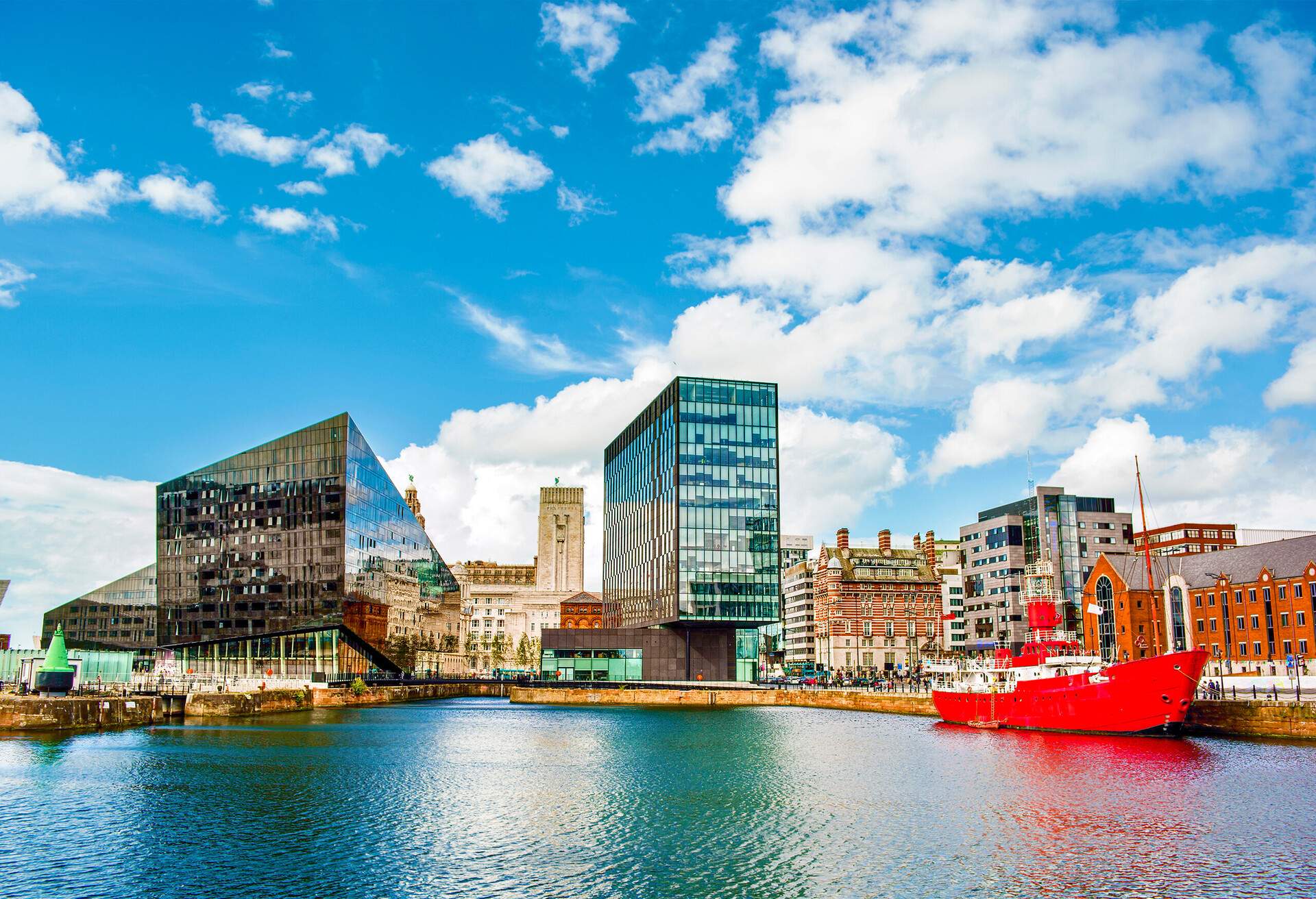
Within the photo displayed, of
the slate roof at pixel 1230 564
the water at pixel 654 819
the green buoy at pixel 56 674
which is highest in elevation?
the slate roof at pixel 1230 564

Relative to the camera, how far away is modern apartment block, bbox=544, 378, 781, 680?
122 metres

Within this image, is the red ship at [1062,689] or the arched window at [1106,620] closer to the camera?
the red ship at [1062,689]

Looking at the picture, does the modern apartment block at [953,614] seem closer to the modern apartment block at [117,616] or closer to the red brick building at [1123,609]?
the red brick building at [1123,609]

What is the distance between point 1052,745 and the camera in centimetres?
6325

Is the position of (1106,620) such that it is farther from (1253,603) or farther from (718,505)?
(718,505)

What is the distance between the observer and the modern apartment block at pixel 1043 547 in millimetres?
160000

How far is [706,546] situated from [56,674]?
229 ft

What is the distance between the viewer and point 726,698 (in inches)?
4451

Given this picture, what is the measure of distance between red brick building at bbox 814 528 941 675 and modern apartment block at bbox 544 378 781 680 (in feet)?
147

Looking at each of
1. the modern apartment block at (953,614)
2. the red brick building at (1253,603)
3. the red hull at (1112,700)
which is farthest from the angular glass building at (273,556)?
the modern apartment block at (953,614)

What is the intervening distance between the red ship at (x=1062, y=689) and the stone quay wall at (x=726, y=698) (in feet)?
27.9

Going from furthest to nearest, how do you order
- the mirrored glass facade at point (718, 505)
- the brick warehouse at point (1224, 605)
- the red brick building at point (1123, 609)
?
1. the red brick building at point (1123, 609)
2. the mirrored glass facade at point (718, 505)
3. the brick warehouse at point (1224, 605)

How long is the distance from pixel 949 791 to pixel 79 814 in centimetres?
3511

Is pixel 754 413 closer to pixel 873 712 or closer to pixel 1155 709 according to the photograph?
pixel 873 712
